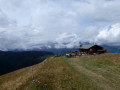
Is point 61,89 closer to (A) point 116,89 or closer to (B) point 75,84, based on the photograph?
(B) point 75,84

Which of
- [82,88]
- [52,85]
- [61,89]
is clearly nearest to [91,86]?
[82,88]

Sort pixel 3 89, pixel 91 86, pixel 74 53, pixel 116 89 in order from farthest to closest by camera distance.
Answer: pixel 74 53, pixel 3 89, pixel 91 86, pixel 116 89

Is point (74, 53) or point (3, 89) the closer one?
point (3, 89)

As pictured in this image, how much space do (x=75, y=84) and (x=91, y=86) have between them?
2358mm

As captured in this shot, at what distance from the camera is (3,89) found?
19.7m

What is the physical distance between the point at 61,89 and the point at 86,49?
194 ft

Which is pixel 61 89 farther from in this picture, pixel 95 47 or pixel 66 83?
pixel 95 47

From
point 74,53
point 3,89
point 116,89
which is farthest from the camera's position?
point 74,53

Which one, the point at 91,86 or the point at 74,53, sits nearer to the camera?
the point at 91,86

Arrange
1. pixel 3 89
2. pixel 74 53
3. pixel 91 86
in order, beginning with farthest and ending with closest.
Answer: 1. pixel 74 53
2. pixel 3 89
3. pixel 91 86

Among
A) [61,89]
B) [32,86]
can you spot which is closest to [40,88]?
[32,86]

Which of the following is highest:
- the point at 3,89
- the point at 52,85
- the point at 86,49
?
the point at 86,49

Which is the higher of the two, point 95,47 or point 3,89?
point 95,47

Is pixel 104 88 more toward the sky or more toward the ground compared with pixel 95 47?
more toward the ground
